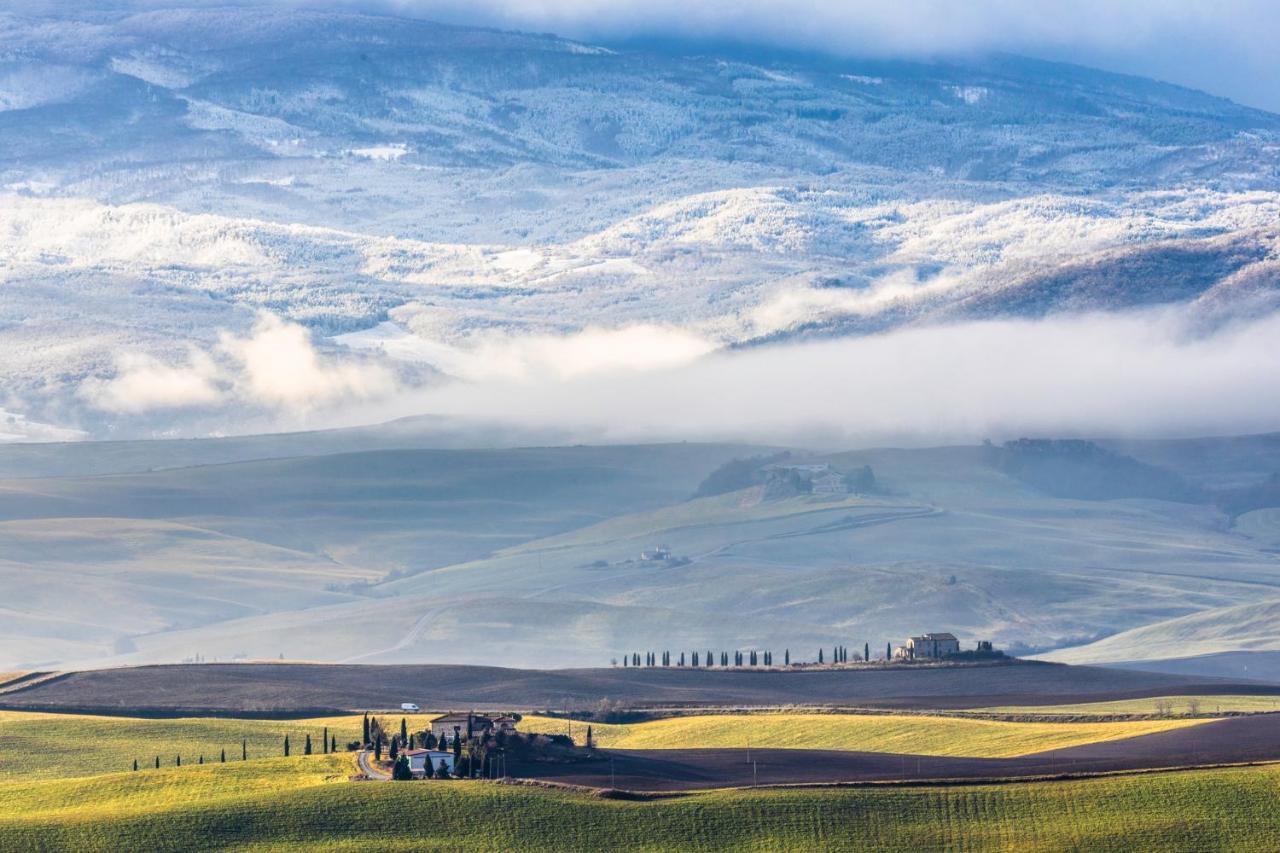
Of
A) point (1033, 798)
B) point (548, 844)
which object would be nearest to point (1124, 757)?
point (1033, 798)

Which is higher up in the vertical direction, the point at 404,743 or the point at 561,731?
the point at 561,731

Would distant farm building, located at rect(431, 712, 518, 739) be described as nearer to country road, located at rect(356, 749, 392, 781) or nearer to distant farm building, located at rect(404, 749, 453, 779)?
country road, located at rect(356, 749, 392, 781)

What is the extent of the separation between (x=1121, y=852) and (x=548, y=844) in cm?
2061

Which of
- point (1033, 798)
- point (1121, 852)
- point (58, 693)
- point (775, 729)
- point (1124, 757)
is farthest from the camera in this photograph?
point (58, 693)

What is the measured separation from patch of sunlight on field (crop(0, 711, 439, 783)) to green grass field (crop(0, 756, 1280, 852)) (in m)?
18.2

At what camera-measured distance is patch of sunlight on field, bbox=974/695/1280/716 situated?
163m

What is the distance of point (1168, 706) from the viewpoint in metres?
166

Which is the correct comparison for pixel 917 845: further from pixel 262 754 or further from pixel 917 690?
pixel 917 690

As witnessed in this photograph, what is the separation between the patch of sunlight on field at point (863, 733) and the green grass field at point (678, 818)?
20.7m

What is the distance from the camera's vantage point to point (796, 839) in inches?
4424

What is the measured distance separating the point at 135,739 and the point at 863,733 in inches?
1395

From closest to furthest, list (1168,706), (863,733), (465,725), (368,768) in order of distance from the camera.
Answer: (368,768) < (465,725) < (863,733) < (1168,706)

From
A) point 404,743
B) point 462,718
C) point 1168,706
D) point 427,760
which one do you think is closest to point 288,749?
point 462,718

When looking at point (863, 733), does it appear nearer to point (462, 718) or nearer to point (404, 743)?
point (462, 718)
